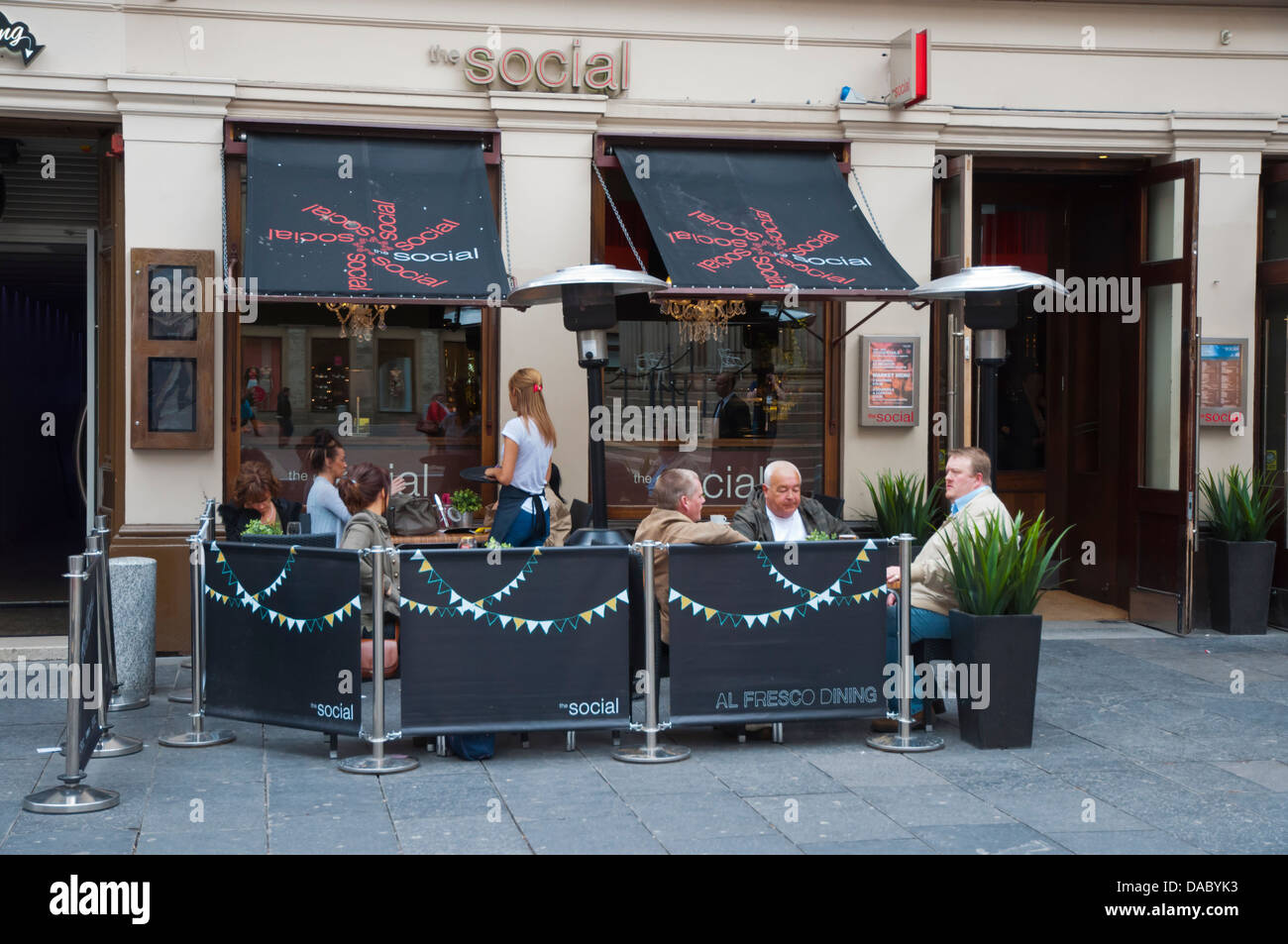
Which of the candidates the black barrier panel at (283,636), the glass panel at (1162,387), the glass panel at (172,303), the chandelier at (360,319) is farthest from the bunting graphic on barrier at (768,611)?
the glass panel at (1162,387)

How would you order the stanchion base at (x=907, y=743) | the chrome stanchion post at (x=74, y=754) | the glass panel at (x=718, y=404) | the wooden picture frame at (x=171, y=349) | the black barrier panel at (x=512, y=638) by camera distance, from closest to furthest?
the chrome stanchion post at (x=74, y=754) → the black barrier panel at (x=512, y=638) → the stanchion base at (x=907, y=743) → the wooden picture frame at (x=171, y=349) → the glass panel at (x=718, y=404)

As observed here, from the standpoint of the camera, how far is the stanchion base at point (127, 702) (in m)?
8.09

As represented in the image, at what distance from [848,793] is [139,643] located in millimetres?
4438

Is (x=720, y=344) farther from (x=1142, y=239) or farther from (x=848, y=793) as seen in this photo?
(x=848, y=793)

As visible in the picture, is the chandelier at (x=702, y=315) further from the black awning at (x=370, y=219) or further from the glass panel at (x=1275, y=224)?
the glass panel at (x=1275, y=224)

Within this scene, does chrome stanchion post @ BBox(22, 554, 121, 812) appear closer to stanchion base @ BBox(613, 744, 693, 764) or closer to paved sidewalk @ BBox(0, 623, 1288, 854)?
paved sidewalk @ BBox(0, 623, 1288, 854)

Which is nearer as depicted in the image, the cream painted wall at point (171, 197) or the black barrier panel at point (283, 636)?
the black barrier panel at point (283, 636)

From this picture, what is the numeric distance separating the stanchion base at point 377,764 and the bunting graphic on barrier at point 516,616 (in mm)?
739

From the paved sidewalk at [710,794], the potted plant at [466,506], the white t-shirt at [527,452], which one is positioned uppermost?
the white t-shirt at [527,452]

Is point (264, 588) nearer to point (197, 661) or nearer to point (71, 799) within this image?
point (197, 661)

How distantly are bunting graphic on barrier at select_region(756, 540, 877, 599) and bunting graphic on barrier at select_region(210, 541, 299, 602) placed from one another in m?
2.31

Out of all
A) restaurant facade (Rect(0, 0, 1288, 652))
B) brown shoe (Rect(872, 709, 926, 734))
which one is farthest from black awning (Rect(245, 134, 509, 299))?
brown shoe (Rect(872, 709, 926, 734))

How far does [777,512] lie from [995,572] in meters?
1.29

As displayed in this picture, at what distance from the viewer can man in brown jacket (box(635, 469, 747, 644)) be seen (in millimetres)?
6934
